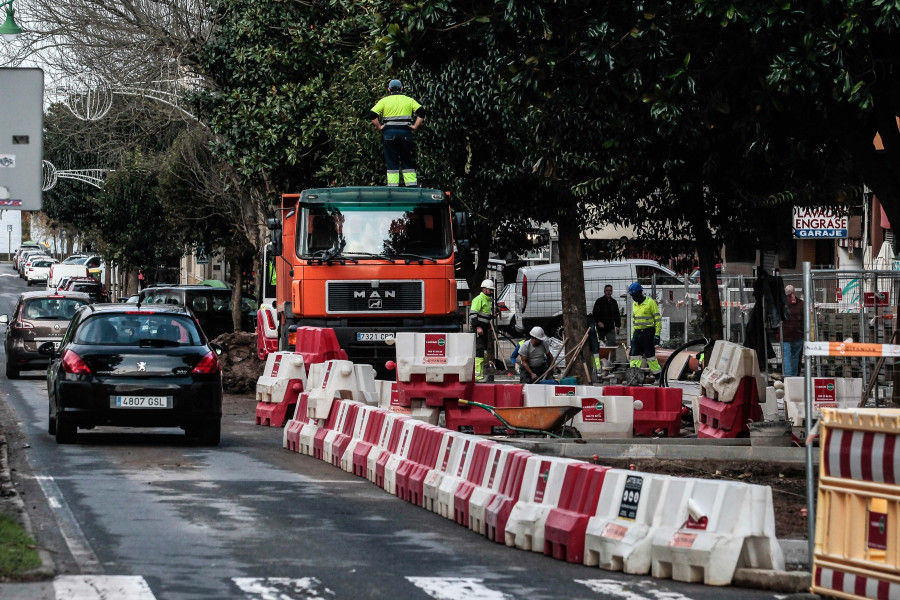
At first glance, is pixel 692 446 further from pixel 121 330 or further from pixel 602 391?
pixel 121 330

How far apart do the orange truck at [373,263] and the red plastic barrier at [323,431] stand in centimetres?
580

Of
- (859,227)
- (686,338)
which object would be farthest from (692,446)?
(859,227)

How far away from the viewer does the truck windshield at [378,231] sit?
20375 millimetres

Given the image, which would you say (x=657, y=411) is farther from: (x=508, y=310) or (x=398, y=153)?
(x=508, y=310)

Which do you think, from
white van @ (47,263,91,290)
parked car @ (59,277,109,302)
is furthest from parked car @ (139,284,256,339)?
white van @ (47,263,91,290)

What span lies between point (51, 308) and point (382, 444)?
18.2 metres

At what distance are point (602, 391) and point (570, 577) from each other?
8.43 m

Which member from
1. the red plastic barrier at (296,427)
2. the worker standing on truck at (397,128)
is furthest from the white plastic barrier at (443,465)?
the worker standing on truck at (397,128)

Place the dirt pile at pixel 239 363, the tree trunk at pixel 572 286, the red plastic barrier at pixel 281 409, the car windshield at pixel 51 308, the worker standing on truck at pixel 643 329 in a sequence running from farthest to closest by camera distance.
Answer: the car windshield at pixel 51 308
the worker standing on truck at pixel 643 329
the dirt pile at pixel 239 363
the tree trunk at pixel 572 286
the red plastic barrier at pixel 281 409

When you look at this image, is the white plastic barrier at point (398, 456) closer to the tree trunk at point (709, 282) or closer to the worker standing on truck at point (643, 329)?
the tree trunk at point (709, 282)

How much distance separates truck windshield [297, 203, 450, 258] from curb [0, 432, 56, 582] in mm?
6653

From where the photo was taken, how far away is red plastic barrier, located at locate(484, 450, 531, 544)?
963 centimetres

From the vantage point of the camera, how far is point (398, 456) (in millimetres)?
12219

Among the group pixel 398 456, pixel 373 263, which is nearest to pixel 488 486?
pixel 398 456
